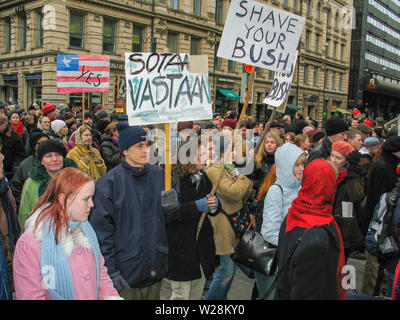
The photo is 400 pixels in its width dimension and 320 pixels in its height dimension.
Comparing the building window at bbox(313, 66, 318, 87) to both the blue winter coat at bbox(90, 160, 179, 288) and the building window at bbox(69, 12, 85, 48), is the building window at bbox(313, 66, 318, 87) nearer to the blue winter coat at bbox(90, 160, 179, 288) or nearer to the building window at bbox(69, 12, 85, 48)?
the building window at bbox(69, 12, 85, 48)

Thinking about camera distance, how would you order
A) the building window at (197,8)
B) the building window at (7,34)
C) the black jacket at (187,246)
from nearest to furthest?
the black jacket at (187,246), the building window at (7,34), the building window at (197,8)

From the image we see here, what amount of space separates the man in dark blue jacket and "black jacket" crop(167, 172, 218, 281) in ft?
1.05

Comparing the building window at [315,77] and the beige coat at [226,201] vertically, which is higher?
the building window at [315,77]

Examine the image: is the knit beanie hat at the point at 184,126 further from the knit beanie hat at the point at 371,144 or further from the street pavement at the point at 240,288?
the knit beanie hat at the point at 371,144

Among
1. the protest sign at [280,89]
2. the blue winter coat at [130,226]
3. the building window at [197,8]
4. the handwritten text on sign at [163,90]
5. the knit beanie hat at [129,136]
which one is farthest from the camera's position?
the building window at [197,8]

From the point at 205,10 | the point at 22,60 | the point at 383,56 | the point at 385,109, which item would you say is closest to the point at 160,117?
the point at 22,60

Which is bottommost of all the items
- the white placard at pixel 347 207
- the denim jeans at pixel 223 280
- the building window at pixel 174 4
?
the denim jeans at pixel 223 280

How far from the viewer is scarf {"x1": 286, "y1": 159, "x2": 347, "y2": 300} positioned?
2.27m

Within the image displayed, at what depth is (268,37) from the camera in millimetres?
4137

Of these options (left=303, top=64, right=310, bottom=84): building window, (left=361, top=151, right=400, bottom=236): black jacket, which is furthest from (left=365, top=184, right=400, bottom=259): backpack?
(left=303, top=64, right=310, bottom=84): building window

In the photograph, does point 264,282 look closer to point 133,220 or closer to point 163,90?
point 133,220

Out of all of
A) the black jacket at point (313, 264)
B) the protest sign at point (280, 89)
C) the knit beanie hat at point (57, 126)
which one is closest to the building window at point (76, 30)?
the knit beanie hat at point (57, 126)

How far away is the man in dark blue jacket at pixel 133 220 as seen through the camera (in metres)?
2.68

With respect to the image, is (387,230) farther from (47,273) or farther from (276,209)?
(47,273)
